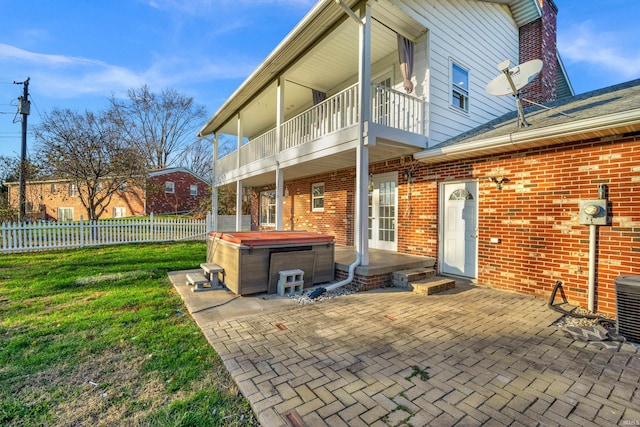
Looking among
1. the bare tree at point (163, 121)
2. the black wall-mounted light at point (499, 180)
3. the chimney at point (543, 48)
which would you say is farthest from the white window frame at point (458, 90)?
the bare tree at point (163, 121)

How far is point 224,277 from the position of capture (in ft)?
18.2

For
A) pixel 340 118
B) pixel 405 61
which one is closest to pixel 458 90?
pixel 405 61

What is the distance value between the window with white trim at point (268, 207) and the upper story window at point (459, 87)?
8.43m

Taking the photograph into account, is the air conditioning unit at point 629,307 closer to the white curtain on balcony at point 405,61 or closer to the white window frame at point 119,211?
the white curtain on balcony at point 405,61

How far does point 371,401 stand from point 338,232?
7.36 meters

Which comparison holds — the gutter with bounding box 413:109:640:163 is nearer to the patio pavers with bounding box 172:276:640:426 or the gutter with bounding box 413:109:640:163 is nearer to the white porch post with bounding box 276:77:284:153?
the patio pavers with bounding box 172:276:640:426

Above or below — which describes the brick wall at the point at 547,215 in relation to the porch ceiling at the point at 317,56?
below

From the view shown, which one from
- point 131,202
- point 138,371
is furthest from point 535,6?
point 131,202

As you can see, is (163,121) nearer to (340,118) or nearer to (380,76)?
(380,76)

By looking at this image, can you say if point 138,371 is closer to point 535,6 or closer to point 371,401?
point 371,401

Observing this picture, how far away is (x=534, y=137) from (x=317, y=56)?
17.8 ft

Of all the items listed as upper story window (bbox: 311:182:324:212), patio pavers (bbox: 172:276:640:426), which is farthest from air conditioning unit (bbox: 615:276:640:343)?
upper story window (bbox: 311:182:324:212)

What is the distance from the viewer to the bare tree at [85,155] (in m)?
12.6

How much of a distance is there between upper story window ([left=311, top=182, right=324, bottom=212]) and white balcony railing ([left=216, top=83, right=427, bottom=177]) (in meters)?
2.13
